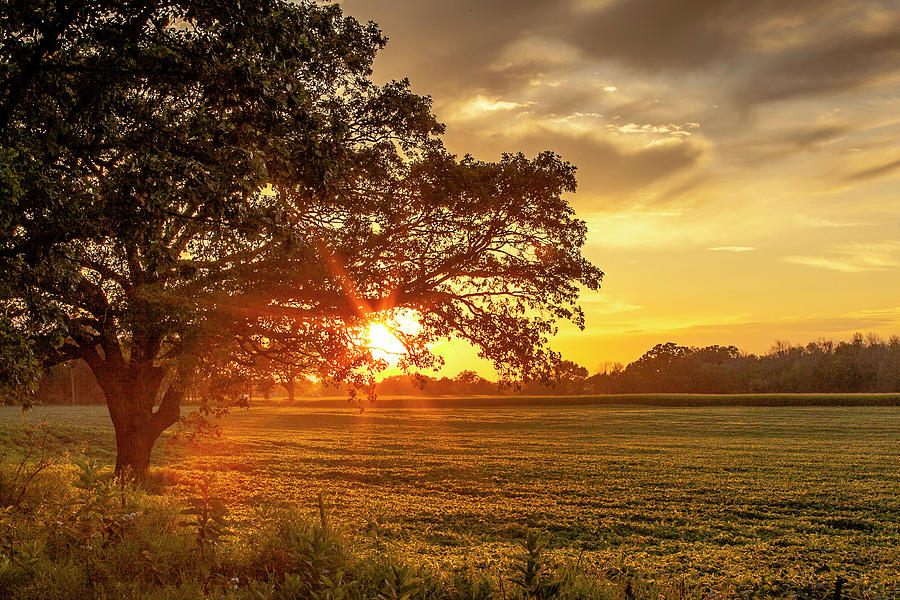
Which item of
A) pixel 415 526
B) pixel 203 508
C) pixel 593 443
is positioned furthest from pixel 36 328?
pixel 593 443

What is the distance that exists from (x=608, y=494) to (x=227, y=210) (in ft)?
Answer: 58.4

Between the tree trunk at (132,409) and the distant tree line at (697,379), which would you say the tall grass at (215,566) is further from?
the distant tree line at (697,379)

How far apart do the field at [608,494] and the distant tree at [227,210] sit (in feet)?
13.9

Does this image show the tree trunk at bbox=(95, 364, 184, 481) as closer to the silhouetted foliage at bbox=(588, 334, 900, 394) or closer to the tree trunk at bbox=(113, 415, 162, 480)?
the tree trunk at bbox=(113, 415, 162, 480)

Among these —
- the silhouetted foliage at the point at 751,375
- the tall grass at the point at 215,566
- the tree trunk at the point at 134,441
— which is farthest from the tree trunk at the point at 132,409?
the silhouetted foliage at the point at 751,375

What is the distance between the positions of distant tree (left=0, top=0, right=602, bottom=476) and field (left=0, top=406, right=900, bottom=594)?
424cm

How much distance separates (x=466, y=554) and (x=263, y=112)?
9334 mm

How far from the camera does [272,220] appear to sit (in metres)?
10.6

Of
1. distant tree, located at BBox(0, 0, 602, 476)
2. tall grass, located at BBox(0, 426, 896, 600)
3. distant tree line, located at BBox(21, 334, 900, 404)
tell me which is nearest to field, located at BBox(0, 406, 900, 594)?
tall grass, located at BBox(0, 426, 896, 600)

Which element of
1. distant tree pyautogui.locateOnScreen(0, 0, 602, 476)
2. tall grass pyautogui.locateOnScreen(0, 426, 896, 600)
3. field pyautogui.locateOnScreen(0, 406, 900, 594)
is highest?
distant tree pyautogui.locateOnScreen(0, 0, 602, 476)

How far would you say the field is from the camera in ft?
44.4

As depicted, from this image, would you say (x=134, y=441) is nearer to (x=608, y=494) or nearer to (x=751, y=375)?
(x=608, y=494)

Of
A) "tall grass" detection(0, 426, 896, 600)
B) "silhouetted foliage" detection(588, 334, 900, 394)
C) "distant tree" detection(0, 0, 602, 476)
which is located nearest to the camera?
"tall grass" detection(0, 426, 896, 600)

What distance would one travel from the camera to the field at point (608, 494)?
13.5 meters
